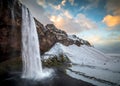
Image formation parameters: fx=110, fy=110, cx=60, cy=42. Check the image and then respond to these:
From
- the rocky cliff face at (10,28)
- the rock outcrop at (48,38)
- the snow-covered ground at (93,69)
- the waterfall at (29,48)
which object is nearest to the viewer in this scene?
the snow-covered ground at (93,69)

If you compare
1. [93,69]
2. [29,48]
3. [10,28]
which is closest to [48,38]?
[29,48]

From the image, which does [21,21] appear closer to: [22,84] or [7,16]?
[7,16]

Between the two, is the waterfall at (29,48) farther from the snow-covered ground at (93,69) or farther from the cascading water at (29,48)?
the snow-covered ground at (93,69)

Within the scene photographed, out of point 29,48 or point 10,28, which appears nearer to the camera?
point 10,28

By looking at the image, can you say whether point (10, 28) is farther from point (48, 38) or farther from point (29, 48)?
point (48, 38)

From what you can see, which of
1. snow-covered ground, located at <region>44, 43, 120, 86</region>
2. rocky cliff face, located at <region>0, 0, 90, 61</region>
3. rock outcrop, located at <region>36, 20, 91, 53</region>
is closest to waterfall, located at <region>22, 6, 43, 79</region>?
rocky cliff face, located at <region>0, 0, 90, 61</region>

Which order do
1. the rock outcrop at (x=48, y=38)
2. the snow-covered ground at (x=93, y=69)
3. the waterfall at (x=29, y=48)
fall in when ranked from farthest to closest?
the rock outcrop at (x=48, y=38) → the waterfall at (x=29, y=48) → the snow-covered ground at (x=93, y=69)

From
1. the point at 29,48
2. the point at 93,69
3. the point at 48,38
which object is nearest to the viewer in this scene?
the point at 29,48

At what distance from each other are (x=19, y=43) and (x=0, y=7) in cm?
975

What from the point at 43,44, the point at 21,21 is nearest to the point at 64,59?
the point at 43,44

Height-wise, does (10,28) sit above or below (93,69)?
above

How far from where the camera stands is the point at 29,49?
2483 centimetres

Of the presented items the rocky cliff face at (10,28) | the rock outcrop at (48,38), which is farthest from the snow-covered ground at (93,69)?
the rocky cliff face at (10,28)

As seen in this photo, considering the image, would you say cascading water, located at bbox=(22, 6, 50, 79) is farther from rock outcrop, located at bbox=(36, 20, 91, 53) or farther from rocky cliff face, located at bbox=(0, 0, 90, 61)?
rock outcrop, located at bbox=(36, 20, 91, 53)
